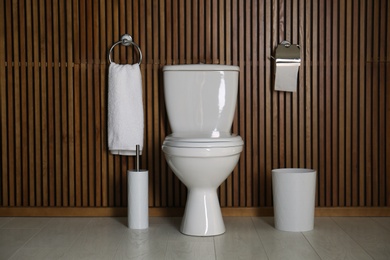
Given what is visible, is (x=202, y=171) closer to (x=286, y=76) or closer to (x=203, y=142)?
(x=203, y=142)

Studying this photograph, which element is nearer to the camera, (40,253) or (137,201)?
(40,253)

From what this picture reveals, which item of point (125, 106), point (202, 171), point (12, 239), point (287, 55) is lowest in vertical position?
point (12, 239)

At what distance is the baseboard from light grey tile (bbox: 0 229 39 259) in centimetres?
39

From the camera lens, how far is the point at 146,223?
11.5ft

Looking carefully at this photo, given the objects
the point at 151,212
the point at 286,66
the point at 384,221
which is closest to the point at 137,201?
the point at 151,212

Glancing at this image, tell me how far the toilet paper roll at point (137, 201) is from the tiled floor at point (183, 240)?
0.21 ft

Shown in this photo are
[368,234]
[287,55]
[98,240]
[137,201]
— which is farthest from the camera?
[287,55]

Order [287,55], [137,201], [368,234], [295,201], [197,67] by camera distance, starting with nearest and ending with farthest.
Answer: [368,234]
[295,201]
[137,201]
[197,67]
[287,55]

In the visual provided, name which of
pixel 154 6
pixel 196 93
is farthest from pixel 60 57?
pixel 196 93

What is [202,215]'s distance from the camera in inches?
130

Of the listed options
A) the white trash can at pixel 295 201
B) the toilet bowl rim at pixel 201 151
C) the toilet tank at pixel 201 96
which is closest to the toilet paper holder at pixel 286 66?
the toilet tank at pixel 201 96

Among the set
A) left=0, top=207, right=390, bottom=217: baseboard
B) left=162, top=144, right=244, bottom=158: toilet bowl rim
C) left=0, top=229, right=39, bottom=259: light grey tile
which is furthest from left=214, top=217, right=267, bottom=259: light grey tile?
left=0, top=229, right=39, bottom=259: light grey tile

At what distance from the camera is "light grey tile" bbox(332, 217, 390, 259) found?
9.56ft

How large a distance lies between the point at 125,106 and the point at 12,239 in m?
1.03
